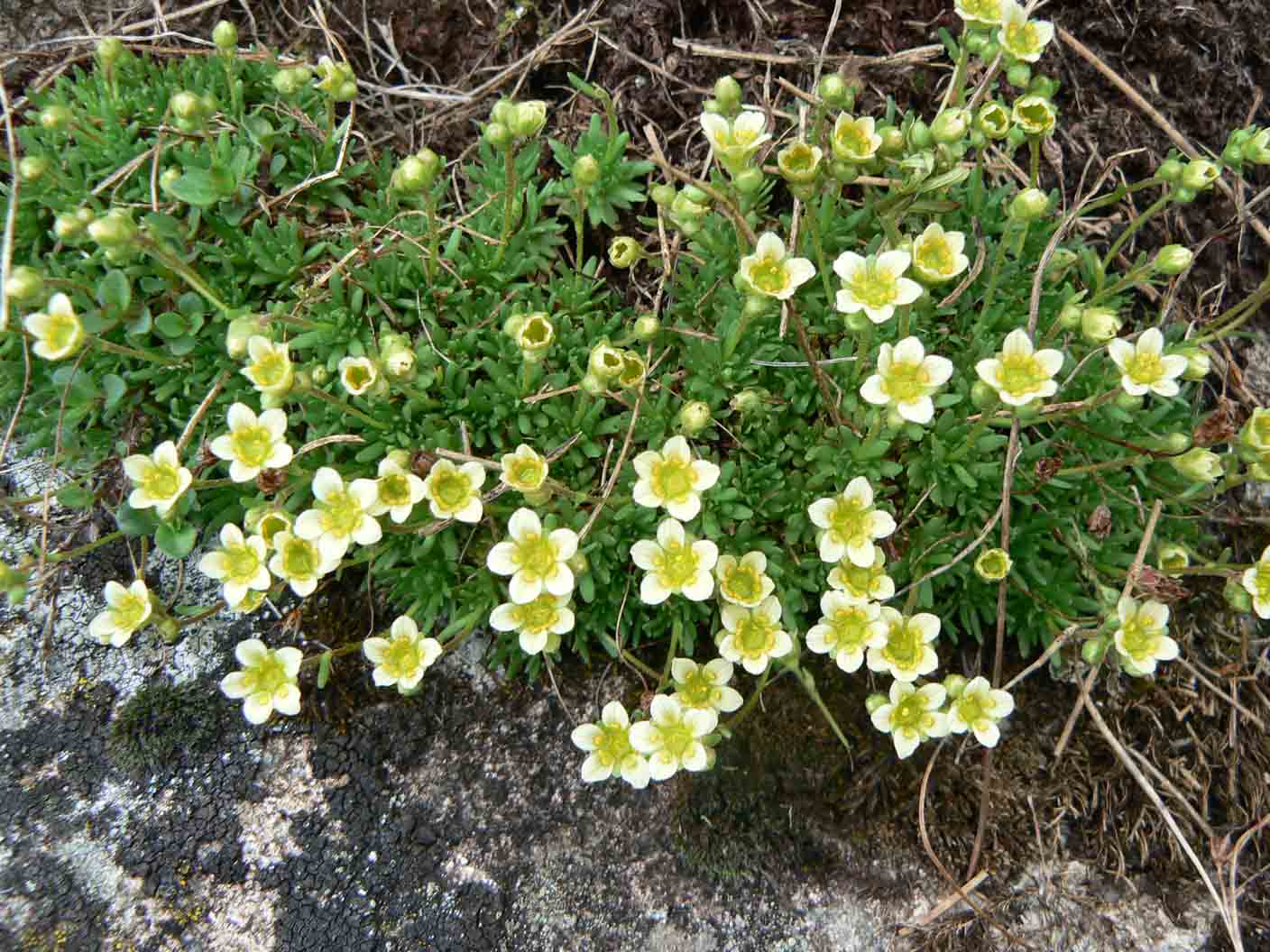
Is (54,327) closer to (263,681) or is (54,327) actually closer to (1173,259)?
(263,681)

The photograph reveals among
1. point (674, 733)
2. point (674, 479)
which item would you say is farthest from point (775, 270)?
point (674, 733)

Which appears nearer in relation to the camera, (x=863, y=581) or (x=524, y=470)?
(x=524, y=470)

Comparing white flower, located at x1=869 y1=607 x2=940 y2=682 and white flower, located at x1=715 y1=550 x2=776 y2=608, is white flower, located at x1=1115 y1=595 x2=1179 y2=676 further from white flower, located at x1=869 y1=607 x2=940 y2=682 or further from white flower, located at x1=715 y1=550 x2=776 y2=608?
white flower, located at x1=715 y1=550 x2=776 y2=608

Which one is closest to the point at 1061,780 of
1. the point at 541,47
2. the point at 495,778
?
the point at 495,778

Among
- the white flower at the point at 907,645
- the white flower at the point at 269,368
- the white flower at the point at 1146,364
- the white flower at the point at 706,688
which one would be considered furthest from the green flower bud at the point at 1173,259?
the white flower at the point at 269,368

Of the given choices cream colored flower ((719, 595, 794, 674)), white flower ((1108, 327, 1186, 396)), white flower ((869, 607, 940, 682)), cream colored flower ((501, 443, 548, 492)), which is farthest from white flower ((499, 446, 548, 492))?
white flower ((1108, 327, 1186, 396))

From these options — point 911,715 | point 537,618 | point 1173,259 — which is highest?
point 1173,259
